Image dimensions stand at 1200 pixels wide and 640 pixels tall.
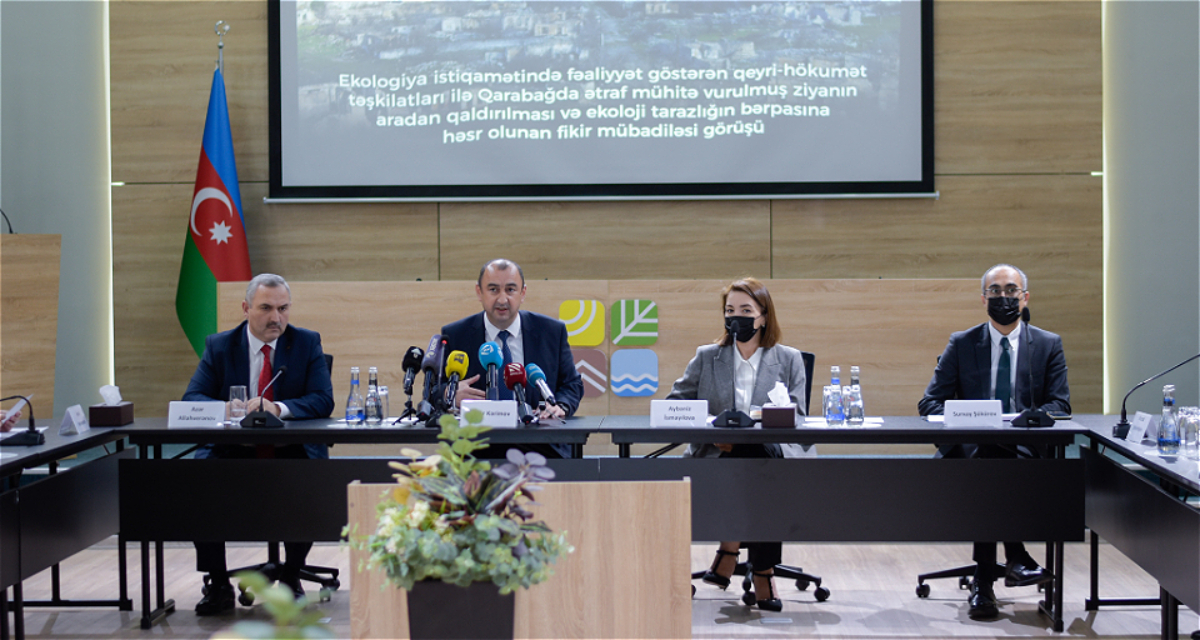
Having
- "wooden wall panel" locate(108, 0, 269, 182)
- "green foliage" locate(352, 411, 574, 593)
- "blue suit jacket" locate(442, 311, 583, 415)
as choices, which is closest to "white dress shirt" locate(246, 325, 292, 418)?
"blue suit jacket" locate(442, 311, 583, 415)

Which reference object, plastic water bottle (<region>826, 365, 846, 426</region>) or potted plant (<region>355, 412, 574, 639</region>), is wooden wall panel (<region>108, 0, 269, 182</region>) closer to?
plastic water bottle (<region>826, 365, 846, 426</region>)

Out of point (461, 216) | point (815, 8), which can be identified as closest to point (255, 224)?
point (461, 216)

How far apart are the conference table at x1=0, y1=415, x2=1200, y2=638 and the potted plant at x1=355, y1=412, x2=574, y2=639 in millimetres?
1744

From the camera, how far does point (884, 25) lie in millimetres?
5430

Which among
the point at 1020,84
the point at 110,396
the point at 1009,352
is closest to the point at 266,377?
the point at 110,396

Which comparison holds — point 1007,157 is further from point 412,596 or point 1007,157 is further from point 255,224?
point 412,596

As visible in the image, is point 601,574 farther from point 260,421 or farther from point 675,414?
point 260,421

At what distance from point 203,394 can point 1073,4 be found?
497cm

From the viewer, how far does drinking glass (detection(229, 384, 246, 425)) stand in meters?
3.41

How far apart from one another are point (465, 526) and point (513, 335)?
2.40m

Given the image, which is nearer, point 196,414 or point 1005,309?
point 196,414

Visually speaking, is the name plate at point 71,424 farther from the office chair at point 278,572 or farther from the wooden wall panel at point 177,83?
the wooden wall panel at point 177,83

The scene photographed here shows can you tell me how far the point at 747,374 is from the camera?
3703mm

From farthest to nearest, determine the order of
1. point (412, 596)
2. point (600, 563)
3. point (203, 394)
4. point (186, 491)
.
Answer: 1. point (203, 394)
2. point (186, 491)
3. point (600, 563)
4. point (412, 596)
